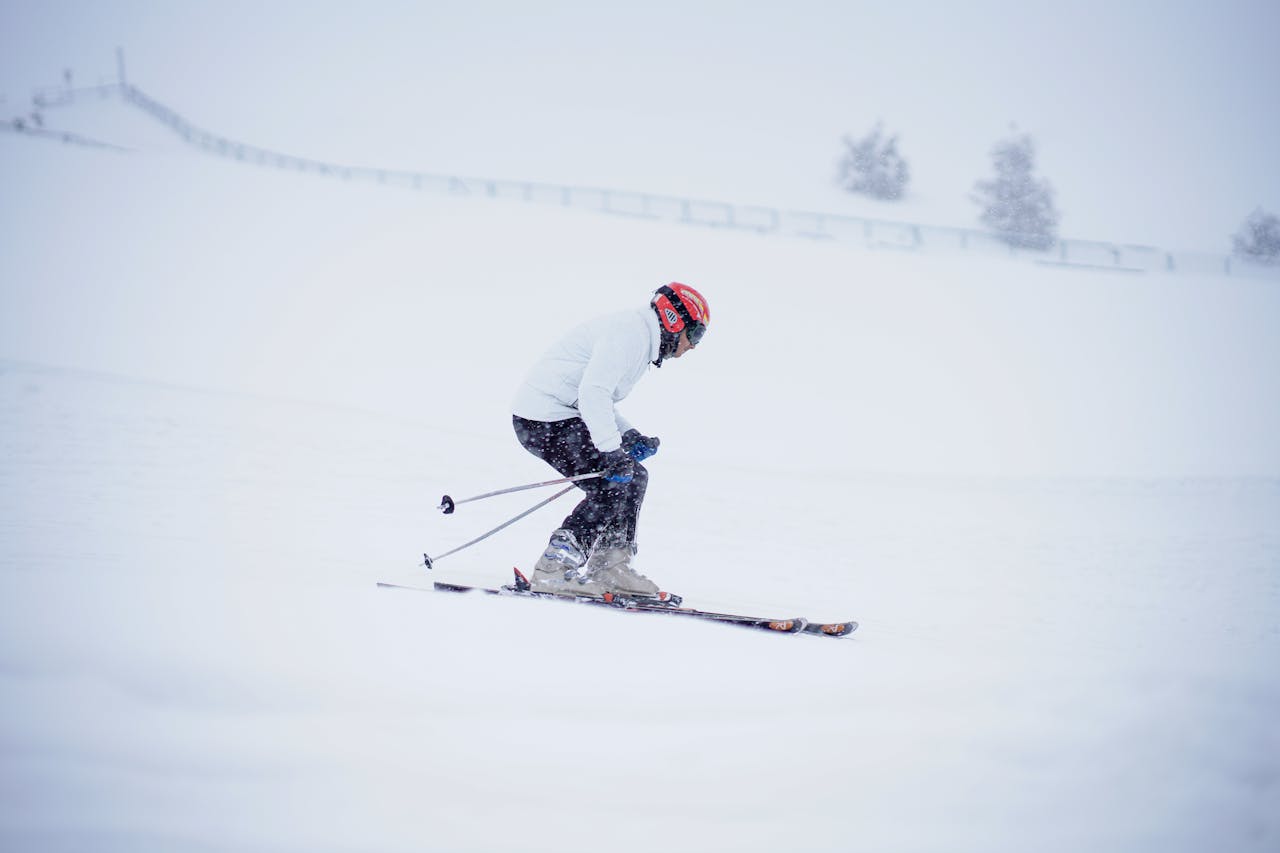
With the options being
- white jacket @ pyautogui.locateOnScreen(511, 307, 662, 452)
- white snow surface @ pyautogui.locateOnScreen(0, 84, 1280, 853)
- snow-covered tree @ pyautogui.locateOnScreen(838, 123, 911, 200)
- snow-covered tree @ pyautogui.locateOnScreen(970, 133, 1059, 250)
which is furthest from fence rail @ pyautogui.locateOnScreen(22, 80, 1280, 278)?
white jacket @ pyautogui.locateOnScreen(511, 307, 662, 452)

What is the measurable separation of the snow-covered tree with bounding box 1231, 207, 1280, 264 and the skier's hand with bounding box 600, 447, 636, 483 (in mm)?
28362

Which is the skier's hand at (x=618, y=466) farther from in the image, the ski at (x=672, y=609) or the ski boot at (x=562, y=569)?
the ski at (x=672, y=609)

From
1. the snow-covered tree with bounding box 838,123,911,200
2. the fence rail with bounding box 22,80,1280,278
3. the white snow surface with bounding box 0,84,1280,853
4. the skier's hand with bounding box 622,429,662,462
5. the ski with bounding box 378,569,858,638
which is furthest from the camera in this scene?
the snow-covered tree with bounding box 838,123,911,200

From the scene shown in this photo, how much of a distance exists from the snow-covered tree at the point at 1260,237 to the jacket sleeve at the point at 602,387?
93.3 feet

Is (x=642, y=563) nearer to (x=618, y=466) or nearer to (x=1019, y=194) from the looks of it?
(x=618, y=466)

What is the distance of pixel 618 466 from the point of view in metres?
4.54

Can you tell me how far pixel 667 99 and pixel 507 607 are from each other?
202 feet

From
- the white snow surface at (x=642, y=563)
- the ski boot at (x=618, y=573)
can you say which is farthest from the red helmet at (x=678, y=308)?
the white snow surface at (x=642, y=563)

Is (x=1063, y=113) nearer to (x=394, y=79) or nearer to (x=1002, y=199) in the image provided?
(x=1002, y=199)

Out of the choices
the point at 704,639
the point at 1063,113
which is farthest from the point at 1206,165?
the point at 704,639

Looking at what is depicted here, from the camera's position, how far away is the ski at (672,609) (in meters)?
4.32

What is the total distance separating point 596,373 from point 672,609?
1.33 metres

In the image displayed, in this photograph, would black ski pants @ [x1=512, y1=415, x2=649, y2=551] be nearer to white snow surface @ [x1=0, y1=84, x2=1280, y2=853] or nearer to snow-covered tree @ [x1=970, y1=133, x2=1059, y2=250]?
white snow surface @ [x1=0, y1=84, x2=1280, y2=853]

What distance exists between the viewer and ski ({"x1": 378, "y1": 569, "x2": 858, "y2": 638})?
4.32 m
